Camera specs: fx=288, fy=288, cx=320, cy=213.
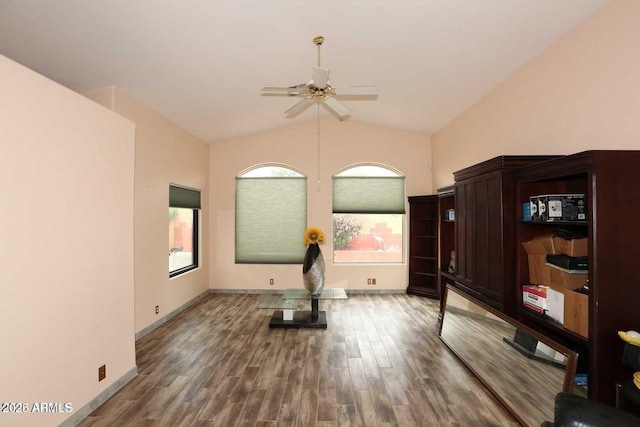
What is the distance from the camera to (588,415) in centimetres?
130

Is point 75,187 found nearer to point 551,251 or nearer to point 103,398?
point 103,398

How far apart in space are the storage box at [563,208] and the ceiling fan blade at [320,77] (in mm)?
2075

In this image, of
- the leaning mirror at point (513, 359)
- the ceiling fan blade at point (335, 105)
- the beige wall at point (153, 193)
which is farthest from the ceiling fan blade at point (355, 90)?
the beige wall at point (153, 193)

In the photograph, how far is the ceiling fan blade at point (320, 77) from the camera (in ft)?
8.18

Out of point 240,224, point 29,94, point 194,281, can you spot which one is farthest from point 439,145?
point 29,94

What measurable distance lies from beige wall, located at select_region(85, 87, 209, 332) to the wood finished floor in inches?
18.6

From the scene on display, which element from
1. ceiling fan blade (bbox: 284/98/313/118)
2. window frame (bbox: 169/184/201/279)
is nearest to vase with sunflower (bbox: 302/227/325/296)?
ceiling fan blade (bbox: 284/98/313/118)

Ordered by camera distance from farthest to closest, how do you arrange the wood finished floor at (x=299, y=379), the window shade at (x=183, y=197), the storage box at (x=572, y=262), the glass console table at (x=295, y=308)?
the window shade at (x=183, y=197) < the glass console table at (x=295, y=308) < the wood finished floor at (x=299, y=379) < the storage box at (x=572, y=262)

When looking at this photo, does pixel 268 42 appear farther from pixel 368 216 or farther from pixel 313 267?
pixel 368 216

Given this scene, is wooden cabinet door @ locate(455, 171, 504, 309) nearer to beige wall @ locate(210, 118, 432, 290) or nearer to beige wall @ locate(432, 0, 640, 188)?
beige wall @ locate(432, 0, 640, 188)

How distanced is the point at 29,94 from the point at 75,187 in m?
0.66

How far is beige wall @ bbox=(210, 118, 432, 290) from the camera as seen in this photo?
596 cm

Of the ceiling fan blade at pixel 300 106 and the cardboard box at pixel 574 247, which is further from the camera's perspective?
the ceiling fan blade at pixel 300 106

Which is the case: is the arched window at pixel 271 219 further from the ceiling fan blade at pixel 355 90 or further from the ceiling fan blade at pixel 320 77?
the ceiling fan blade at pixel 320 77
